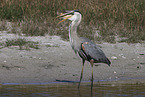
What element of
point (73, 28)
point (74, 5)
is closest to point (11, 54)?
point (73, 28)

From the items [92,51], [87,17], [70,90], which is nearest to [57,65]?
[92,51]

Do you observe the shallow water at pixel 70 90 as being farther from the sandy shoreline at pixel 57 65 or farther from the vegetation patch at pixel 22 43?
the vegetation patch at pixel 22 43

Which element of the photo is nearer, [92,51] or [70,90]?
[70,90]

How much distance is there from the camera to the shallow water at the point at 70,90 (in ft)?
20.6

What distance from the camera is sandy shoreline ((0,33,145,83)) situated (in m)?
7.97

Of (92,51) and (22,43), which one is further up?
(92,51)

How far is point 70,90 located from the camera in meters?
6.75

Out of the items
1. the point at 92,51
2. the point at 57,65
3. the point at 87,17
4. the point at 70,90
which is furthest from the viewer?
the point at 87,17

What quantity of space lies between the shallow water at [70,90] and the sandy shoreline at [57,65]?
2.00 feet

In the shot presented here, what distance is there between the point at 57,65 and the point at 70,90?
2.12 metres

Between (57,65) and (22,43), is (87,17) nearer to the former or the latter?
(22,43)

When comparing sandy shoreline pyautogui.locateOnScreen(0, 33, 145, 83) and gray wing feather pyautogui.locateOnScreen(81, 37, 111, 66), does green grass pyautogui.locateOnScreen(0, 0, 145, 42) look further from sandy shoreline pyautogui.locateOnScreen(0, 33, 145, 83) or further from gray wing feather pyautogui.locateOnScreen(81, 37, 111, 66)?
gray wing feather pyautogui.locateOnScreen(81, 37, 111, 66)

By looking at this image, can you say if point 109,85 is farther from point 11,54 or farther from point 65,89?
point 11,54

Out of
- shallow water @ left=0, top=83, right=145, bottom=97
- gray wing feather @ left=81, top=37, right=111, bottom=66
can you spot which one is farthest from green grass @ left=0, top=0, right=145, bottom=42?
shallow water @ left=0, top=83, right=145, bottom=97
